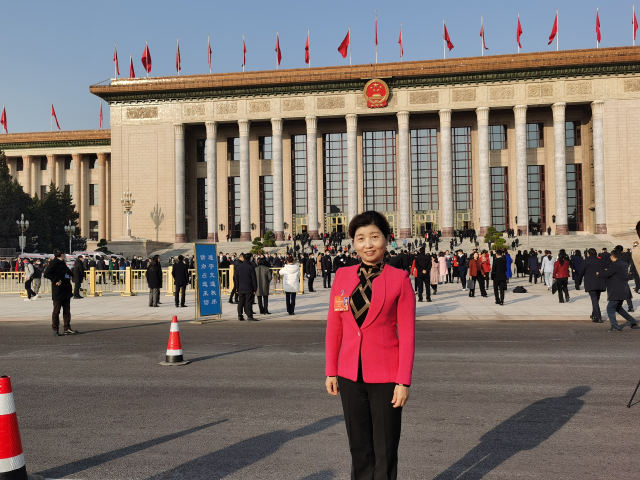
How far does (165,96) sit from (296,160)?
15.0m

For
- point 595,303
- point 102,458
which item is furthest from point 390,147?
point 102,458

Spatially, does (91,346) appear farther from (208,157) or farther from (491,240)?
(208,157)

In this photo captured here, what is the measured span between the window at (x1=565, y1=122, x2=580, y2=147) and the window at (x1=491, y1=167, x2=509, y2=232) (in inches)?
265

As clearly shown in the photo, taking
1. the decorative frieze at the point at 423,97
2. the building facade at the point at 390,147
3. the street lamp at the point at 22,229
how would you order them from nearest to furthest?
the street lamp at the point at 22,229 → the building facade at the point at 390,147 → the decorative frieze at the point at 423,97

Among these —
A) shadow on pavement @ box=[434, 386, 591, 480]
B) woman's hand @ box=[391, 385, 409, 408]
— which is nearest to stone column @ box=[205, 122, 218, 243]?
shadow on pavement @ box=[434, 386, 591, 480]

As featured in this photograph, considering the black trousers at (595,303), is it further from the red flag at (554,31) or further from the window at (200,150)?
the window at (200,150)

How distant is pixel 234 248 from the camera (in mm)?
56469

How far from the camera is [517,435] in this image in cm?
554

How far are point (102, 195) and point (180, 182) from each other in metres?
23.2

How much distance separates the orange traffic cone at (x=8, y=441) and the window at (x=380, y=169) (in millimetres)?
58691

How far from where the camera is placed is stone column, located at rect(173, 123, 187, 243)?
60.8 meters

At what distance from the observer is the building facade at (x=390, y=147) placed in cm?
5459

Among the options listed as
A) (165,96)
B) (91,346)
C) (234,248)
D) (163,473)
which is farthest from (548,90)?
(163,473)

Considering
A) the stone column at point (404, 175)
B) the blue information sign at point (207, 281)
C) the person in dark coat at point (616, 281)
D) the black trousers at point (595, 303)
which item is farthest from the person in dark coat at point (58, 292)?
the stone column at point (404, 175)
